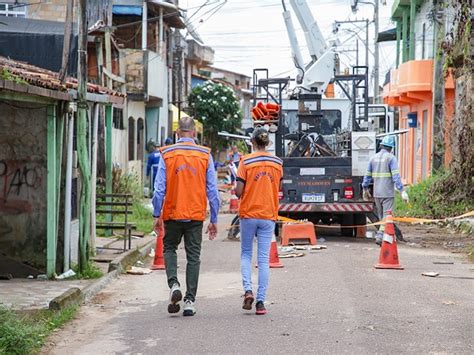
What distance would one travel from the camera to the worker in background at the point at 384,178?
1627 centimetres

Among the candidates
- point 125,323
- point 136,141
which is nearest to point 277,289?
point 125,323

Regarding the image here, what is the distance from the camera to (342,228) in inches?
748

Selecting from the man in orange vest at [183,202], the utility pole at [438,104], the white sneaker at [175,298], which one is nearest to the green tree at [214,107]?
the utility pole at [438,104]

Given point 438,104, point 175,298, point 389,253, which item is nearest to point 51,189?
point 175,298

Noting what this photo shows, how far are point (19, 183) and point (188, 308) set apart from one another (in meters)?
4.14

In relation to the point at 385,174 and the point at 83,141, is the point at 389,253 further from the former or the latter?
the point at 83,141

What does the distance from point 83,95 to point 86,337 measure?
4354mm

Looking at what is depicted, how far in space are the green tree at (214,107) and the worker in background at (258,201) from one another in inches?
1605

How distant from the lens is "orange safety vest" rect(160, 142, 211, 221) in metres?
9.35

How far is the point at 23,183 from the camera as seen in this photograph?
12.5 metres

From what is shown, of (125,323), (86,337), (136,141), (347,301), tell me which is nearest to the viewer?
(86,337)

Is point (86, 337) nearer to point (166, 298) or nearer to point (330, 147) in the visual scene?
point (166, 298)

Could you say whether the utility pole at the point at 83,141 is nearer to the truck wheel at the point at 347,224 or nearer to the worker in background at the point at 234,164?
the truck wheel at the point at 347,224

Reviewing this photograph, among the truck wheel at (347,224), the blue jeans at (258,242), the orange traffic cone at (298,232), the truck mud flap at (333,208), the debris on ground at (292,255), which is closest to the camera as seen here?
the blue jeans at (258,242)
